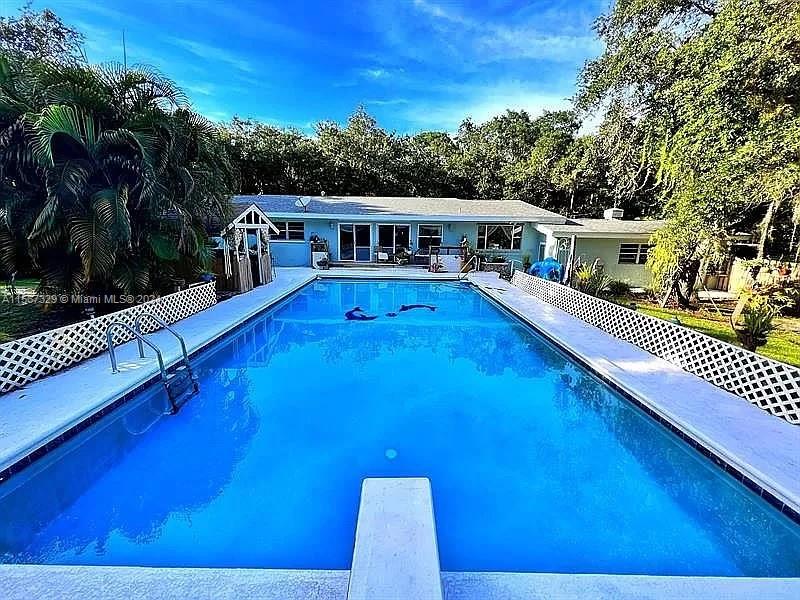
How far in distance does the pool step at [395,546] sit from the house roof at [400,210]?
16449 mm

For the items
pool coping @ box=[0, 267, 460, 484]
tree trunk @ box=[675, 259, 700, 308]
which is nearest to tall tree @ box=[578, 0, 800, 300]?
tree trunk @ box=[675, 259, 700, 308]

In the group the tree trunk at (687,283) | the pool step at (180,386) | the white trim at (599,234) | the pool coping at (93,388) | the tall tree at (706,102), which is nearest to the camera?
the pool coping at (93,388)

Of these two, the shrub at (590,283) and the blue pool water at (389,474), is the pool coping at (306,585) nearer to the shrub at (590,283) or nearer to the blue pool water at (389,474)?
the blue pool water at (389,474)

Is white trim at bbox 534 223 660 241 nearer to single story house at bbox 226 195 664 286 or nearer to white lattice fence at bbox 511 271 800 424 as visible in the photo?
single story house at bbox 226 195 664 286

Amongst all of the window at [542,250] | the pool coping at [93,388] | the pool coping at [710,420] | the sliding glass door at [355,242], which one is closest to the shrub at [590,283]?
the pool coping at [710,420]

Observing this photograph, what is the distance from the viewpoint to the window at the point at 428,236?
771 inches

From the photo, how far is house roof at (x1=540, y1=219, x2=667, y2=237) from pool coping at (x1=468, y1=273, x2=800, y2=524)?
26.0 ft

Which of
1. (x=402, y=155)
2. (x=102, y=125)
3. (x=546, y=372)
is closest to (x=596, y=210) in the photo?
(x=402, y=155)

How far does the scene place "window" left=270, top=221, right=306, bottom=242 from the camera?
19.3 m

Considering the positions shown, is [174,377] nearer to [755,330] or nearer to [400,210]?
[755,330]

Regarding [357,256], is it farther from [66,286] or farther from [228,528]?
[228,528]

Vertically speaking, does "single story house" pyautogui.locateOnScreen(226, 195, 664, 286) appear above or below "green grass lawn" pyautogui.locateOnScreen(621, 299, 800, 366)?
above

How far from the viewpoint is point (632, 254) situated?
16.1 metres

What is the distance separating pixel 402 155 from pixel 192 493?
31046 millimetres
